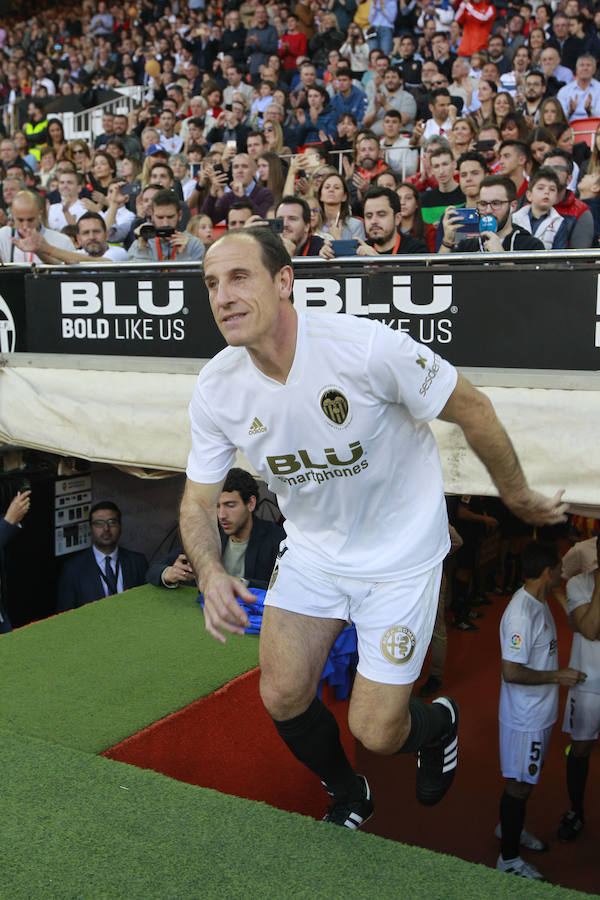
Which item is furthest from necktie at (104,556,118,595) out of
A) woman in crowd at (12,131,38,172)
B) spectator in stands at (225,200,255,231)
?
woman in crowd at (12,131,38,172)

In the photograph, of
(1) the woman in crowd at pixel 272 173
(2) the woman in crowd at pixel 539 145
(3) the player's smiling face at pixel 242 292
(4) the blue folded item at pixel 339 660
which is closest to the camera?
(3) the player's smiling face at pixel 242 292

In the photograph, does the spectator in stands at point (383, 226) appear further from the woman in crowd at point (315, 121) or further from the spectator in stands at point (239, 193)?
the woman in crowd at point (315, 121)

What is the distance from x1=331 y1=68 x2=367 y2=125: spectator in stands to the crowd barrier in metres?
6.67

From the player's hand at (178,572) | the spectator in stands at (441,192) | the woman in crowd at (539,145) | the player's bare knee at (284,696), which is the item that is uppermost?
the woman in crowd at (539,145)

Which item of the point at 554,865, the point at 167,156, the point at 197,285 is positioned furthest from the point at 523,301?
the point at 167,156

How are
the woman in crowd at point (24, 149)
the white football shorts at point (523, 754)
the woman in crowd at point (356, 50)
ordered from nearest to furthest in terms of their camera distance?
the white football shorts at point (523, 754) → the woman in crowd at point (356, 50) → the woman in crowd at point (24, 149)

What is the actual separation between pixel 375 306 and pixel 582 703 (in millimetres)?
2572

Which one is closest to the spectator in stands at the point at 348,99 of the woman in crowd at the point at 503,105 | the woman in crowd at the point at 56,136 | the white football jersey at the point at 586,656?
the woman in crowd at the point at 503,105

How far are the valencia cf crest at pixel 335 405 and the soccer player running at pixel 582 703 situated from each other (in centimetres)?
287

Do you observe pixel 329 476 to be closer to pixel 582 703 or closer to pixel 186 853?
pixel 186 853

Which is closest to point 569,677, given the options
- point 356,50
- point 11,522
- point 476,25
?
point 11,522

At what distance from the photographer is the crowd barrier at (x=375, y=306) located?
4617 millimetres

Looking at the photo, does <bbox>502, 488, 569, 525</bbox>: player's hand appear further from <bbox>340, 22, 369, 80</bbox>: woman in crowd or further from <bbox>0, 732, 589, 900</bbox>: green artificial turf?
<bbox>340, 22, 369, 80</bbox>: woman in crowd

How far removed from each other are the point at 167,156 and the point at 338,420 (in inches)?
319
